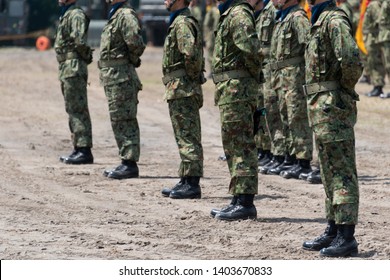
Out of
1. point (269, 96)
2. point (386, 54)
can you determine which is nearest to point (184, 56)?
point (269, 96)

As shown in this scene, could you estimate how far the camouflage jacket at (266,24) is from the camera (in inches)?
552

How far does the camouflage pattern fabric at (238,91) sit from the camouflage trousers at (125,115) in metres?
3.05

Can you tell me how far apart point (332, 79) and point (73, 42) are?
20.1 feet

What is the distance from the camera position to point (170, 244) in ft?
31.7

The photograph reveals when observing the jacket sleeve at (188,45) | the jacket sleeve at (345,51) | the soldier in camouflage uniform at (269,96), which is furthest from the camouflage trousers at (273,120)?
the jacket sleeve at (345,51)

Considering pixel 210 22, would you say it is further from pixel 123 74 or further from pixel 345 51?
pixel 345 51

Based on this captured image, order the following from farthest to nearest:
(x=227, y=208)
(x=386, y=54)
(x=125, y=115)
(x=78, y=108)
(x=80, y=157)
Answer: (x=386, y=54)
(x=80, y=157)
(x=78, y=108)
(x=125, y=115)
(x=227, y=208)

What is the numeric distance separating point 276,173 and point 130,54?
221 cm

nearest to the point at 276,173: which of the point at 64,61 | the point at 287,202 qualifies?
the point at 287,202

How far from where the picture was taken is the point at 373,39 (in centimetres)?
2331

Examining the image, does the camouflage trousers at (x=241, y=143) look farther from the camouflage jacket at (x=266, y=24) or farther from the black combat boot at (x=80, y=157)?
the black combat boot at (x=80, y=157)

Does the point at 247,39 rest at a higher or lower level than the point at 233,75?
higher
